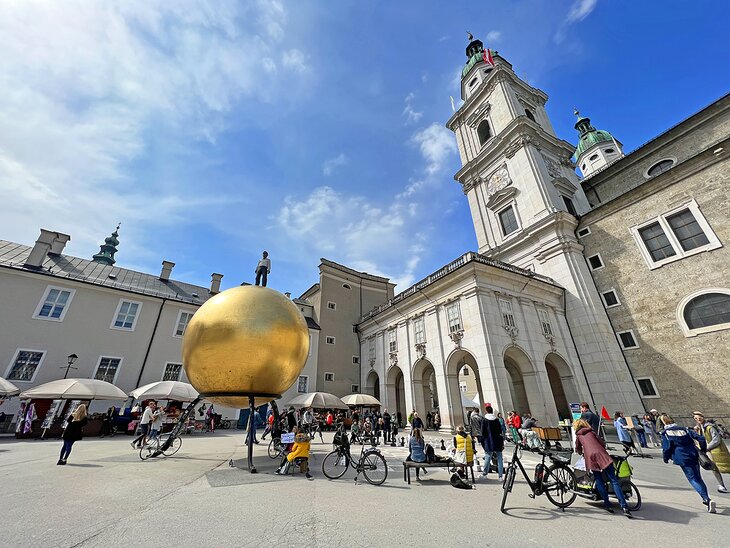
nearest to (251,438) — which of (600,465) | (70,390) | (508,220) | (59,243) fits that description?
(600,465)

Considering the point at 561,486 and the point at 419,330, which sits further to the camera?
the point at 419,330

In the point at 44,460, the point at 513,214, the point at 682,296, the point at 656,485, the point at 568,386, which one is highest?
the point at 513,214

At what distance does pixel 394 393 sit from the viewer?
24094mm

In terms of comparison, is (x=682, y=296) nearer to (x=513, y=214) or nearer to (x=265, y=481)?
(x=513, y=214)

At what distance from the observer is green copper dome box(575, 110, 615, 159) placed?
4778cm

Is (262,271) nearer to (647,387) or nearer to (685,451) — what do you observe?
(685,451)

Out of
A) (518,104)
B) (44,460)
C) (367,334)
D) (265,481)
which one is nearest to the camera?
(265,481)

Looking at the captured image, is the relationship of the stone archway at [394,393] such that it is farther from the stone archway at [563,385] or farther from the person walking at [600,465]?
the person walking at [600,465]

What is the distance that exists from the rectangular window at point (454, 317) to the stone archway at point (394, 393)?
6.47 meters

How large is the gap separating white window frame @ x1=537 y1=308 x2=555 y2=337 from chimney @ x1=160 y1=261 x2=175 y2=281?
2997cm

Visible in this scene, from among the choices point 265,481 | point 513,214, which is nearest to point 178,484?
point 265,481

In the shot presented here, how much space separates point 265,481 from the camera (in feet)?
21.4

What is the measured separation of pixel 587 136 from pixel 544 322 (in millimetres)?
47281

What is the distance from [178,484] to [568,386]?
72.7 ft
